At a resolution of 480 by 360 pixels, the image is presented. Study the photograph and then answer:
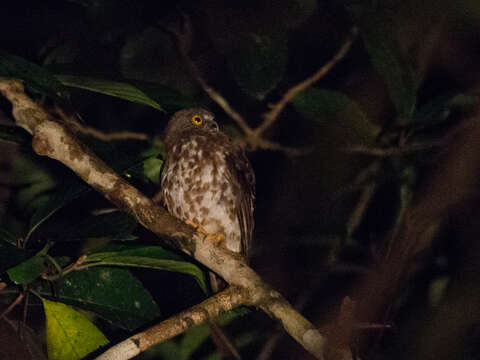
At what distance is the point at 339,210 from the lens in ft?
12.7

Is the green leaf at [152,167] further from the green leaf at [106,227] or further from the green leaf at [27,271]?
the green leaf at [27,271]

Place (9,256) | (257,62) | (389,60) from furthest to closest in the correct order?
1. (257,62)
2. (389,60)
3. (9,256)

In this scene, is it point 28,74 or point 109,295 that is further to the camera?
point 109,295

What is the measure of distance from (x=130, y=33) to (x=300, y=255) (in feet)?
6.83

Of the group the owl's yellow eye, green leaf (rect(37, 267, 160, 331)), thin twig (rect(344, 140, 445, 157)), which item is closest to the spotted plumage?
the owl's yellow eye

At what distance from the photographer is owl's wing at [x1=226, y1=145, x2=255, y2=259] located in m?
3.83

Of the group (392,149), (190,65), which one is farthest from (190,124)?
Answer: (392,149)

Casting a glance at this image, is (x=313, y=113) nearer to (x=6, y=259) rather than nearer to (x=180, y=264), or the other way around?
(x=180, y=264)

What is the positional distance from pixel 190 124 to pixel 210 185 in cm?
52

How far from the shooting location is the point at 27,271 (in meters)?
2.11

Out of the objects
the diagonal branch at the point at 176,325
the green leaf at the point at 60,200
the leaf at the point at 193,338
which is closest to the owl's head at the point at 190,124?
the leaf at the point at 193,338

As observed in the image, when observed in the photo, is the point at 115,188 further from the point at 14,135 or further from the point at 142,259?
the point at 14,135

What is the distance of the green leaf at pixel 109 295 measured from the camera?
7.94ft

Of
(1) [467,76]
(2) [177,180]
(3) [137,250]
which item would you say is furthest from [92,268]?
(1) [467,76]
